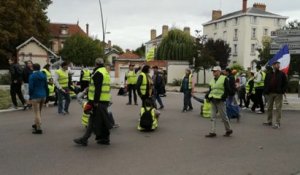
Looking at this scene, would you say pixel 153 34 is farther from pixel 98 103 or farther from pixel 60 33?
pixel 98 103

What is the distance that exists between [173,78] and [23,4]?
21.4m

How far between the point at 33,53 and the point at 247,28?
3720 centimetres

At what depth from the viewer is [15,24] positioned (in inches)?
2074

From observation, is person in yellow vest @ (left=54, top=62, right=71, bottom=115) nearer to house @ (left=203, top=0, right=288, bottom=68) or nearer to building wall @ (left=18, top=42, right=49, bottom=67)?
building wall @ (left=18, top=42, right=49, bottom=67)

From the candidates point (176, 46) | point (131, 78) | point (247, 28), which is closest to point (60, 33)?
point (247, 28)

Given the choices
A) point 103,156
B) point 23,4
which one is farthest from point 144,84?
point 23,4

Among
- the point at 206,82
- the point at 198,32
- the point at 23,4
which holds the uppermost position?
the point at 23,4

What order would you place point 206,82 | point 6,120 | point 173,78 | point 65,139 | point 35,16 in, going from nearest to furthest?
point 65,139 → point 6,120 → point 173,78 → point 206,82 → point 35,16

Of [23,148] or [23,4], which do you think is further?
[23,4]

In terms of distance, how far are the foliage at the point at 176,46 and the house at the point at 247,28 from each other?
1392 centimetres

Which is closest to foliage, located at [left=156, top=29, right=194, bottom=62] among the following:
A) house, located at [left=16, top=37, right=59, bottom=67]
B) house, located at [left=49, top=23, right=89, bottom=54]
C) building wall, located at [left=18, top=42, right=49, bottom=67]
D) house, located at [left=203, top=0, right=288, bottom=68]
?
house, located at [left=203, top=0, right=288, bottom=68]

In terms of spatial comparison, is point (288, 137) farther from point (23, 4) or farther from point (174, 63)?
point (23, 4)

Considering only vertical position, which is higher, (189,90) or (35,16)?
(35,16)

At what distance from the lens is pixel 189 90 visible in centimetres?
1728
